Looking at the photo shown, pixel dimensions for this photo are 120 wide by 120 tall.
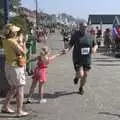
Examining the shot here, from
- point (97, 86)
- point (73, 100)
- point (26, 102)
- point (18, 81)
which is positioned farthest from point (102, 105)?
point (97, 86)

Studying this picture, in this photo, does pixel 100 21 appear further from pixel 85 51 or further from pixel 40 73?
pixel 40 73

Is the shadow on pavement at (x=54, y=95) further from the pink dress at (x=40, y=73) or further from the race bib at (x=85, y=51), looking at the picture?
the race bib at (x=85, y=51)

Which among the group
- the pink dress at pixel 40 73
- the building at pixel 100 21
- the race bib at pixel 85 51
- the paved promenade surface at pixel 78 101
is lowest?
the paved promenade surface at pixel 78 101

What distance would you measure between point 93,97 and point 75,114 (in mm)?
2186

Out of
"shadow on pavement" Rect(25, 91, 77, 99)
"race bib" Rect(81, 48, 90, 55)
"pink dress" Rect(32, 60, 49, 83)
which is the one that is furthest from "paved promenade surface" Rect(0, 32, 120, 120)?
"race bib" Rect(81, 48, 90, 55)

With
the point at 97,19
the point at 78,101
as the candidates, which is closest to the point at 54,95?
the point at 78,101

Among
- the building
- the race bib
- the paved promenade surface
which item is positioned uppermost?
the building

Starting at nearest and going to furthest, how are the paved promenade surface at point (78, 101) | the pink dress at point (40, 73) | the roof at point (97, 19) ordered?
the paved promenade surface at point (78, 101) → the pink dress at point (40, 73) → the roof at point (97, 19)

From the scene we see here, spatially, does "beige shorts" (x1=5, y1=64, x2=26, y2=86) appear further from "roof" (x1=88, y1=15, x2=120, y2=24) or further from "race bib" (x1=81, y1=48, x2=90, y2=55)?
"roof" (x1=88, y1=15, x2=120, y2=24)

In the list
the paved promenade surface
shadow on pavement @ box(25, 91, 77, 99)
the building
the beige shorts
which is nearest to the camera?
the beige shorts

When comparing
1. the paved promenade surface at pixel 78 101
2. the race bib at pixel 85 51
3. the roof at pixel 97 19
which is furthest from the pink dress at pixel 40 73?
the roof at pixel 97 19

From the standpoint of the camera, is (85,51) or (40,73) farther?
(85,51)

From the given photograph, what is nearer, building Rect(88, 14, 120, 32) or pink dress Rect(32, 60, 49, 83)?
pink dress Rect(32, 60, 49, 83)

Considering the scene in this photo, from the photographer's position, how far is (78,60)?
12664mm
